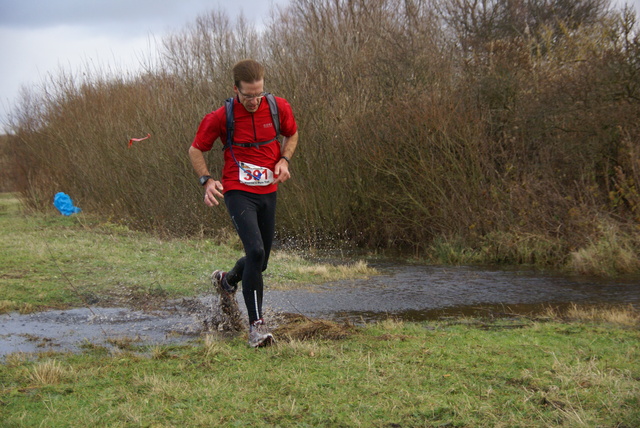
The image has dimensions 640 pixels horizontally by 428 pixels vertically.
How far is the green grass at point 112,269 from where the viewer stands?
328 inches

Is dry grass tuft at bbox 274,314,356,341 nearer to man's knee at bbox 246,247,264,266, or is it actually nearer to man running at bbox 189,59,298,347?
man running at bbox 189,59,298,347

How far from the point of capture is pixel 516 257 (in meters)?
12.9

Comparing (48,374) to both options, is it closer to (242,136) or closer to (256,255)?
(256,255)

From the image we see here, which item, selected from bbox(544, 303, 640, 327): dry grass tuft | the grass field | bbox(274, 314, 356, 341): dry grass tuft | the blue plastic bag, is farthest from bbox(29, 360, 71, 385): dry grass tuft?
the blue plastic bag

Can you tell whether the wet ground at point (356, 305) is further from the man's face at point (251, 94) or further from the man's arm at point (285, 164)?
the man's face at point (251, 94)

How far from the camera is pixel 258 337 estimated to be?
5.61m

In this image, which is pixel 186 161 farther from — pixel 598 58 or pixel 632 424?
pixel 632 424

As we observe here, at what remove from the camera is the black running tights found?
18.8 feet

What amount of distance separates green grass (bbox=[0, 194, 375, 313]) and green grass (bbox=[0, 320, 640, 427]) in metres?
2.86

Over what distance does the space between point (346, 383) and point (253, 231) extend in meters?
1.79

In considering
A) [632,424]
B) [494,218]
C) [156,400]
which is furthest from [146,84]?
[632,424]

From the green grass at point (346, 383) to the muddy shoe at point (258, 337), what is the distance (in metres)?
0.08

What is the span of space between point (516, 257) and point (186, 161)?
8.81 metres

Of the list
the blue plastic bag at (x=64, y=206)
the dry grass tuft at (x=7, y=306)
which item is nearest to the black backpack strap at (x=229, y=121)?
the dry grass tuft at (x=7, y=306)
